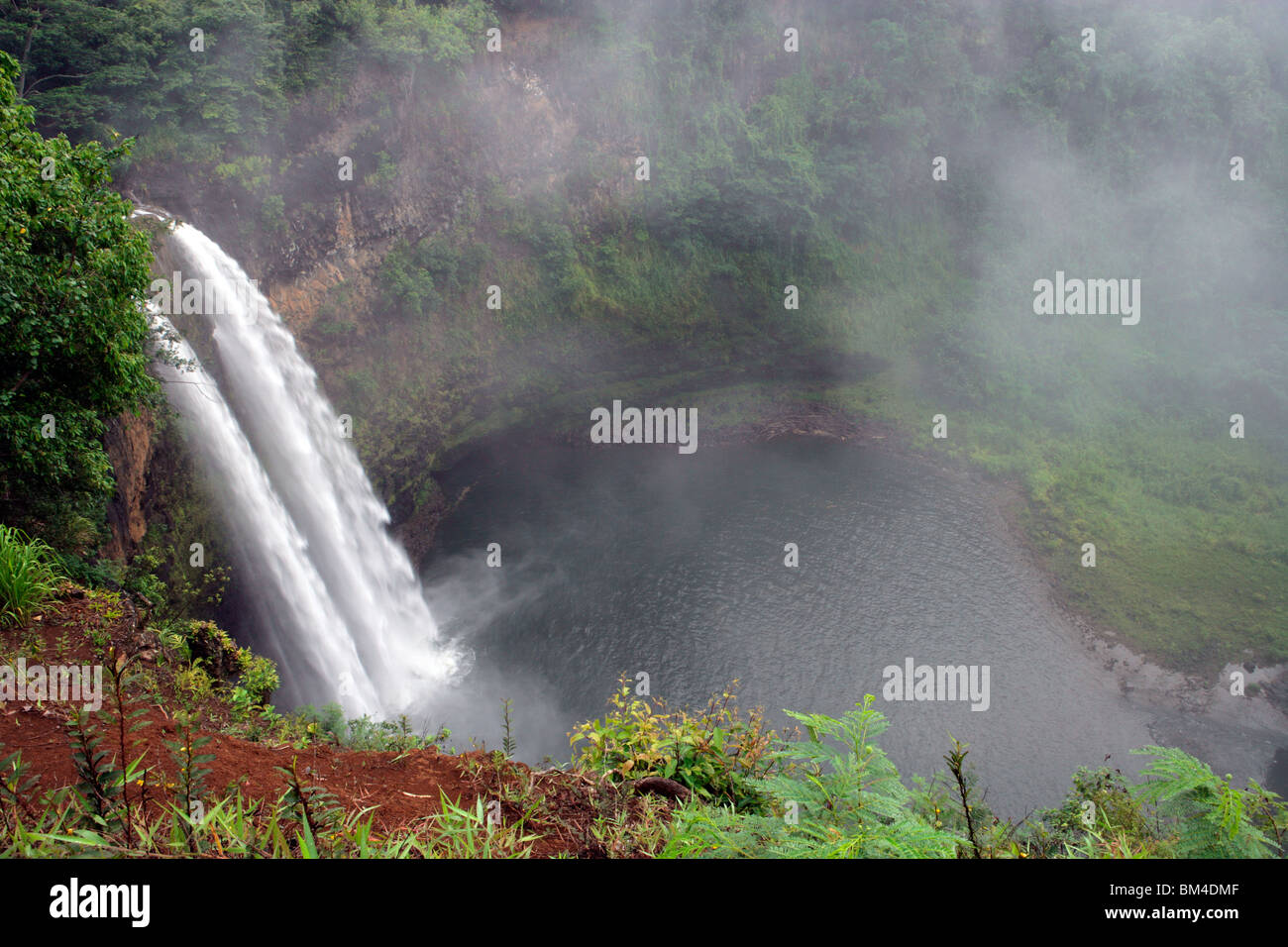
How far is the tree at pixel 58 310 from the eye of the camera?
830 centimetres

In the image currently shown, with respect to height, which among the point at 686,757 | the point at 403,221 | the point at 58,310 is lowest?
the point at 686,757

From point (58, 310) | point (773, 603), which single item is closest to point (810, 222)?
point (773, 603)

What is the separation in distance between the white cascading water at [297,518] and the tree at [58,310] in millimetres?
4664

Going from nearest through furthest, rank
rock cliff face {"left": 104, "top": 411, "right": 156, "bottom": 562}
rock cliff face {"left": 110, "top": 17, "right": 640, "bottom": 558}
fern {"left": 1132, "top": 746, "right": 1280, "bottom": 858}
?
fern {"left": 1132, "top": 746, "right": 1280, "bottom": 858} → rock cliff face {"left": 104, "top": 411, "right": 156, "bottom": 562} → rock cliff face {"left": 110, "top": 17, "right": 640, "bottom": 558}

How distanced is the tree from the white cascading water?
466 centimetres

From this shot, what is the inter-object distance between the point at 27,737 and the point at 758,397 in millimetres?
30890

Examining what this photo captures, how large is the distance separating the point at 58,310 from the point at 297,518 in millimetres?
10201

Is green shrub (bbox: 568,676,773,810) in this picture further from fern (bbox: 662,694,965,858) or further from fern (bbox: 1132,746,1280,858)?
fern (bbox: 1132,746,1280,858)

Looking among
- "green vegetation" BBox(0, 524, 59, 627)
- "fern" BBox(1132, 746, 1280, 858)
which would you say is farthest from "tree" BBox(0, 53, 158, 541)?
"fern" BBox(1132, 746, 1280, 858)

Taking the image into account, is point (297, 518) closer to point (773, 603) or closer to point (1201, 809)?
point (773, 603)

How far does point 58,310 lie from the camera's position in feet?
28.0

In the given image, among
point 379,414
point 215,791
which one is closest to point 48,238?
point 215,791

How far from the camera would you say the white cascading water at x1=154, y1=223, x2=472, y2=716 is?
15953mm
